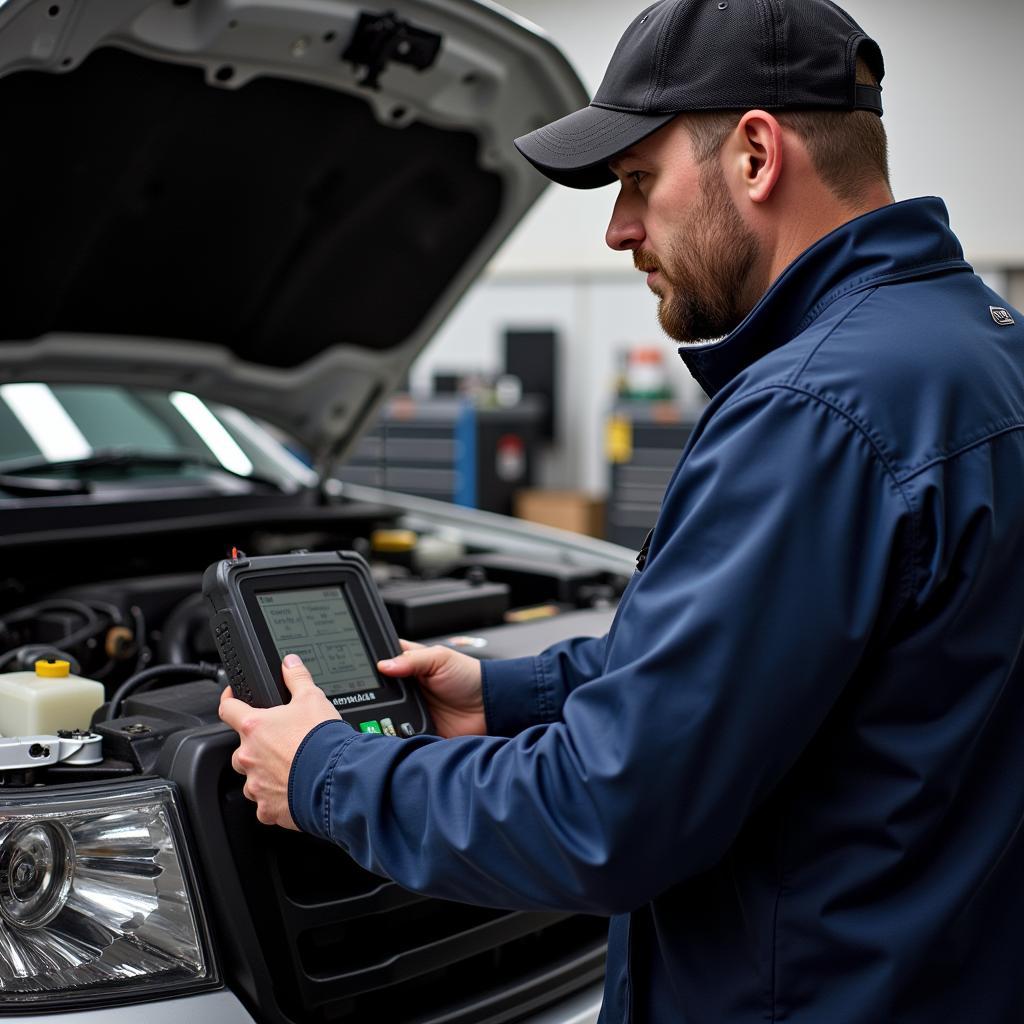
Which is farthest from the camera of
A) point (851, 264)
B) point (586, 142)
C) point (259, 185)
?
point (259, 185)

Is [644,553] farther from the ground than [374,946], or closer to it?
farther from the ground

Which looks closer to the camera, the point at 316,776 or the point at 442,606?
the point at 316,776

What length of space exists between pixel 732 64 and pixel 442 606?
40.2 inches

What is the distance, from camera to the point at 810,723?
2.95ft

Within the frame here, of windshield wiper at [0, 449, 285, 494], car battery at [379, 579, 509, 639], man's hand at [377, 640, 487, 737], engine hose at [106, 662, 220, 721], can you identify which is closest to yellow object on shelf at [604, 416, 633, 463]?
windshield wiper at [0, 449, 285, 494]

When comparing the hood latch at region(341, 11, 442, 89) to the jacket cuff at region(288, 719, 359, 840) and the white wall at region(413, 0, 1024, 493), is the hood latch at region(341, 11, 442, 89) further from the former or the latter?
the white wall at region(413, 0, 1024, 493)

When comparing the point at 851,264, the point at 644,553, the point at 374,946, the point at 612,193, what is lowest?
the point at 374,946

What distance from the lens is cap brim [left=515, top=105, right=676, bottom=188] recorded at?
1.06 metres

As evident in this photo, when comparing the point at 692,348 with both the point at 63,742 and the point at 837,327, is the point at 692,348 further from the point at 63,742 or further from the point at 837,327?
the point at 63,742

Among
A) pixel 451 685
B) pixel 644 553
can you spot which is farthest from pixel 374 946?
pixel 644 553

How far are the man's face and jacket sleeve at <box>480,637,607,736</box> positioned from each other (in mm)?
435

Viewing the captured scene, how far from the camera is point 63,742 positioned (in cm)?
127

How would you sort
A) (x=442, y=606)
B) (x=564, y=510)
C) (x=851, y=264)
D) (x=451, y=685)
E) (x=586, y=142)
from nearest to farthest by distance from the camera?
(x=851, y=264)
(x=586, y=142)
(x=451, y=685)
(x=442, y=606)
(x=564, y=510)

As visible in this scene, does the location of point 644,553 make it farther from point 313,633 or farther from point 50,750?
point 50,750
